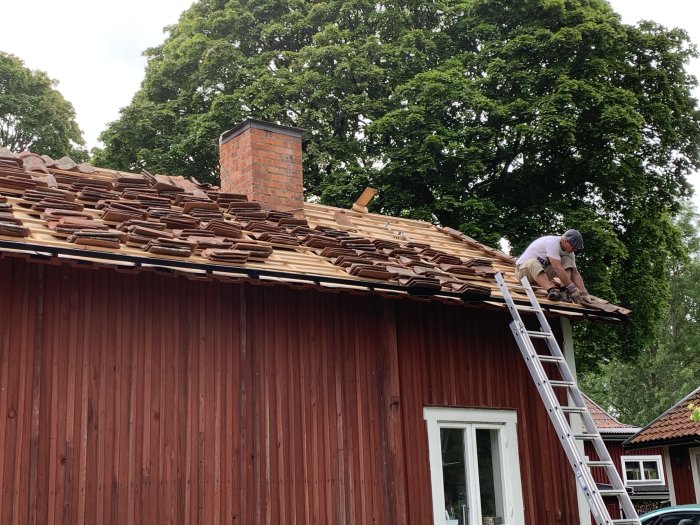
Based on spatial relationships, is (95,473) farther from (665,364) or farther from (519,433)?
(665,364)

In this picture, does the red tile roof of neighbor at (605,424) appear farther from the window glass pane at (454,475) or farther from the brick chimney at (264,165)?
the window glass pane at (454,475)

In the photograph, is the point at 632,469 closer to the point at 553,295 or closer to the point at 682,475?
the point at 682,475

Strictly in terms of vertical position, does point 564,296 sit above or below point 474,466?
above

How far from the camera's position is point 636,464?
110 feet

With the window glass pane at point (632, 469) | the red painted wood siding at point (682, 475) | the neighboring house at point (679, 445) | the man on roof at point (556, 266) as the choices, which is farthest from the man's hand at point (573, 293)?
the window glass pane at point (632, 469)

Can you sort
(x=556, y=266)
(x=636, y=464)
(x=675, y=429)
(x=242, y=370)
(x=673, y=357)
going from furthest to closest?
(x=673, y=357)
(x=636, y=464)
(x=675, y=429)
(x=556, y=266)
(x=242, y=370)

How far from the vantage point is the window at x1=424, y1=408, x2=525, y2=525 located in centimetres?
977

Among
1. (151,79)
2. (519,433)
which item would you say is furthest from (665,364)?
(519,433)

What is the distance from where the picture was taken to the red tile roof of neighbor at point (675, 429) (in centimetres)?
1973

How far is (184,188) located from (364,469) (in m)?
4.45

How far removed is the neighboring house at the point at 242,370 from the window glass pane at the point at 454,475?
0.08 feet

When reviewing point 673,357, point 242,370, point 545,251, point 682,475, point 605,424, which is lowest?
point 682,475

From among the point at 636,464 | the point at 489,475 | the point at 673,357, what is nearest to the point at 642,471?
the point at 636,464

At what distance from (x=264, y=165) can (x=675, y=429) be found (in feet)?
44.2
